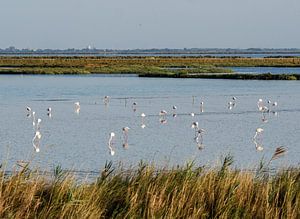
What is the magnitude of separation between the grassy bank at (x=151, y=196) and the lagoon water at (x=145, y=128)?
1345 millimetres

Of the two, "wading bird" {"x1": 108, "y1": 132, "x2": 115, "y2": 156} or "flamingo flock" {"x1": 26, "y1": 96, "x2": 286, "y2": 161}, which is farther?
"flamingo flock" {"x1": 26, "y1": 96, "x2": 286, "y2": 161}

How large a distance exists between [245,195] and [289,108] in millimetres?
24177

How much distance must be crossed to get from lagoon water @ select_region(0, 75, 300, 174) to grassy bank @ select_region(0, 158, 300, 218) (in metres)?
1.34

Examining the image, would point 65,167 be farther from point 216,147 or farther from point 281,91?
point 281,91

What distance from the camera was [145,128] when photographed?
81.4ft

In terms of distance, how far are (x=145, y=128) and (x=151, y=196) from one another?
16.0m

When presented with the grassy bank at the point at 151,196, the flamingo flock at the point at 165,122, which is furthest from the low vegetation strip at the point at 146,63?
the grassy bank at the point at 151,196

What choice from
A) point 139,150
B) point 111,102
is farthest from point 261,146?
point 111,102

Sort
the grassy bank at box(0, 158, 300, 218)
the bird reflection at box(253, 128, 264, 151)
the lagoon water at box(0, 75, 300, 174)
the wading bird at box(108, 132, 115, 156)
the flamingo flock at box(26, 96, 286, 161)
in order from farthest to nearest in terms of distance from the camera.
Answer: the flamingo flock at box(26, 96, 286, 161) → the bird reflection at box(253, 128, 264, 151) → the wading bird at box(108, 132, 115, 156) → the lagoon water at box(0, 75, 300, 174) → the grassy bank at box(0, 158, 300, 218)

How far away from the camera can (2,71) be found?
74.9 meters

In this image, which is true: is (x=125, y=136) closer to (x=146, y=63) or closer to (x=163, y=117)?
(x=163, y=117)

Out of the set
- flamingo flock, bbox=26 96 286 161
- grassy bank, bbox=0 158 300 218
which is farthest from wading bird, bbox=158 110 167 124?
grassy bank, bbox=0 158 300 218

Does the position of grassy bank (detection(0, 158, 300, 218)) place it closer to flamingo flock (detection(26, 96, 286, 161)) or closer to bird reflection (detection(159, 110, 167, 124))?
flamingo flock (detection(26, 96, 286, 161))

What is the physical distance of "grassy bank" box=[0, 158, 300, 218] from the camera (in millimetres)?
8406
